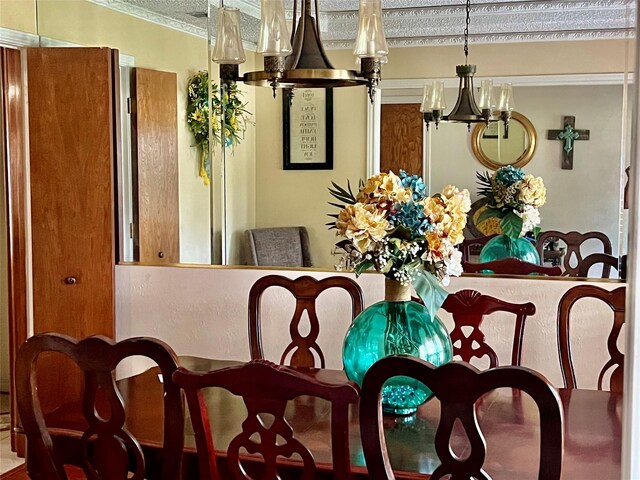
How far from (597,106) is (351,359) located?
176 centimetres

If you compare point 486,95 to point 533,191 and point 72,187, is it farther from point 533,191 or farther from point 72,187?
point 72,187

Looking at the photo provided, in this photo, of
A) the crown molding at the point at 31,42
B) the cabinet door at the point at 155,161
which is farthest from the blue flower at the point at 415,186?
the crown molding at the point at 31,42

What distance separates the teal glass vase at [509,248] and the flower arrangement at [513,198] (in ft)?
0.09

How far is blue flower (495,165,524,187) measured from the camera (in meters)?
3.46

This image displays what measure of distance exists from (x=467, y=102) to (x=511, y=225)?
575mm

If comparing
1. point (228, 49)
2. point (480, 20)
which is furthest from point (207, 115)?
point (480, 20)

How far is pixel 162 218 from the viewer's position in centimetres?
403

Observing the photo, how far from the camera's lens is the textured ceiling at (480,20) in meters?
3.33

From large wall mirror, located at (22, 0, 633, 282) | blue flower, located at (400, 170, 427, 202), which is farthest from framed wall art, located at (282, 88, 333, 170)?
blue flower, located at (400, 170, 427, 202)

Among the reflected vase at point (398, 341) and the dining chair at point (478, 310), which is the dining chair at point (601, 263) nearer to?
the dining chair at point (478, 310)

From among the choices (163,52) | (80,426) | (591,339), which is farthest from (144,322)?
(591,339)

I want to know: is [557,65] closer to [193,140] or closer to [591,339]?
[591,339]

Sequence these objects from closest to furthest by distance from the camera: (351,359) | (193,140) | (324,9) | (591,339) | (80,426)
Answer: (80,426) → (351,359) → (591,339) → (324,9) → (193,140)

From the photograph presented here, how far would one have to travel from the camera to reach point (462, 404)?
1.51 m
